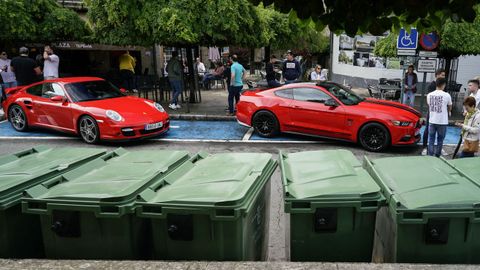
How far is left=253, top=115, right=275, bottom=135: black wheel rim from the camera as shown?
11055 millimetres

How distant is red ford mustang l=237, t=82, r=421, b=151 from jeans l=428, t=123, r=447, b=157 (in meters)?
0.69

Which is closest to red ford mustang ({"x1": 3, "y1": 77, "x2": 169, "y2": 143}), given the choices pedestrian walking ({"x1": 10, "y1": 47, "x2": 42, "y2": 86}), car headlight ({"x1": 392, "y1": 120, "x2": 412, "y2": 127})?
pedestrian walking ({"x1": 10, "y1": 47, "x2": 42, "y2": 86})

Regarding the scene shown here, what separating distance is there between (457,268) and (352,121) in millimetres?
7181

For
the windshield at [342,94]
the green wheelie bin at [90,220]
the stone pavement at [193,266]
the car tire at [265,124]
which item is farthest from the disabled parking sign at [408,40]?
the green wheelie bin at [90,220]

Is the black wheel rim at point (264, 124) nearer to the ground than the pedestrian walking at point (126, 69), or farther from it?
nearer to the ground

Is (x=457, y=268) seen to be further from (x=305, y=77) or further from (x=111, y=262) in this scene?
(x=305, y=77)

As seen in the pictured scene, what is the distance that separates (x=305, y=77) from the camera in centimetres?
2536

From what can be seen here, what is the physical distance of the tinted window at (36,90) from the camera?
10.9 metres

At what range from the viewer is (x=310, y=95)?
34.2ft

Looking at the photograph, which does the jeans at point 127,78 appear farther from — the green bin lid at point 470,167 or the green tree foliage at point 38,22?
the green bin lid at point 470,167

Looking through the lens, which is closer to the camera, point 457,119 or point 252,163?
point 252,163

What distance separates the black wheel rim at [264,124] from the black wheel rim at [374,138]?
2352 millimetres

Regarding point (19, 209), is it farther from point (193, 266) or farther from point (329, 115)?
point (329, 115)

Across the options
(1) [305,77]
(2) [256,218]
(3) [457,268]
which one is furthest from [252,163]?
→ (1) [305,77]
